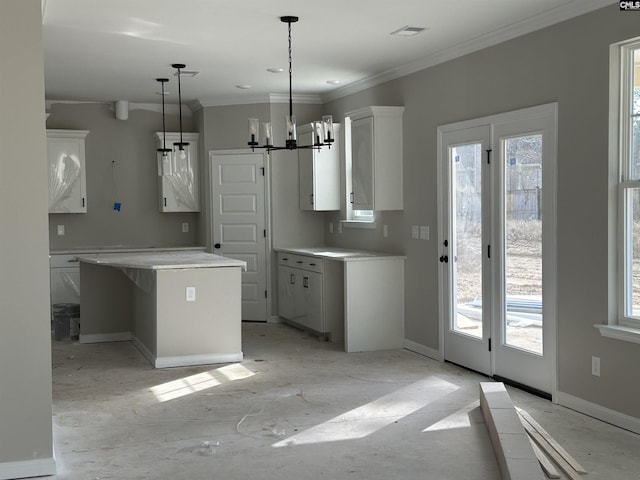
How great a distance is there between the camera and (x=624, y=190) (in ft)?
14.4

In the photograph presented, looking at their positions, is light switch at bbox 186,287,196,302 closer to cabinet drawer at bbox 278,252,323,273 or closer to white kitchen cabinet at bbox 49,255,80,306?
cabinet drawer at bbox 278,252,323,273

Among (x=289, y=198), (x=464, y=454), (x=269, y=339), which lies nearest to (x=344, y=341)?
(x=269, y=339)

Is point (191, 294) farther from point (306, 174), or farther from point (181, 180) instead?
point (181, 180)

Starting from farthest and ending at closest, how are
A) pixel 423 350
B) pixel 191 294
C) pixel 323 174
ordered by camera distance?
pixel 323 174, pixel 423 350, pixel 191 294

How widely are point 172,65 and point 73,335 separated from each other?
302cm

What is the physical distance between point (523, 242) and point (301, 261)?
3064mm

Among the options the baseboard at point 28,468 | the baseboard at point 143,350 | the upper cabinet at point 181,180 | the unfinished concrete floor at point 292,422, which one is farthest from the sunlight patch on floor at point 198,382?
the upper cabinet at point 181,180

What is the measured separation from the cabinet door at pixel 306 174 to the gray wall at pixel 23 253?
4636 mm

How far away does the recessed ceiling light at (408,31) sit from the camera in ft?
17.6

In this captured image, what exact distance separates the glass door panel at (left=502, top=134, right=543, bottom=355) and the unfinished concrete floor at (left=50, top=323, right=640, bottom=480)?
1.55 ft

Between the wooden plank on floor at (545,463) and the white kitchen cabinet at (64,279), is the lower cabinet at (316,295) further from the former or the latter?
the wooden plank on floor at (545,463)

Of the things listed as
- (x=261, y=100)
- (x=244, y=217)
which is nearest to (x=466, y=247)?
(x=244, y=217)

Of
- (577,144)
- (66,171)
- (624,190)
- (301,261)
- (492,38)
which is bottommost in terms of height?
(301,261)

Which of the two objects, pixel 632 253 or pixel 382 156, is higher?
pixel 382 156
